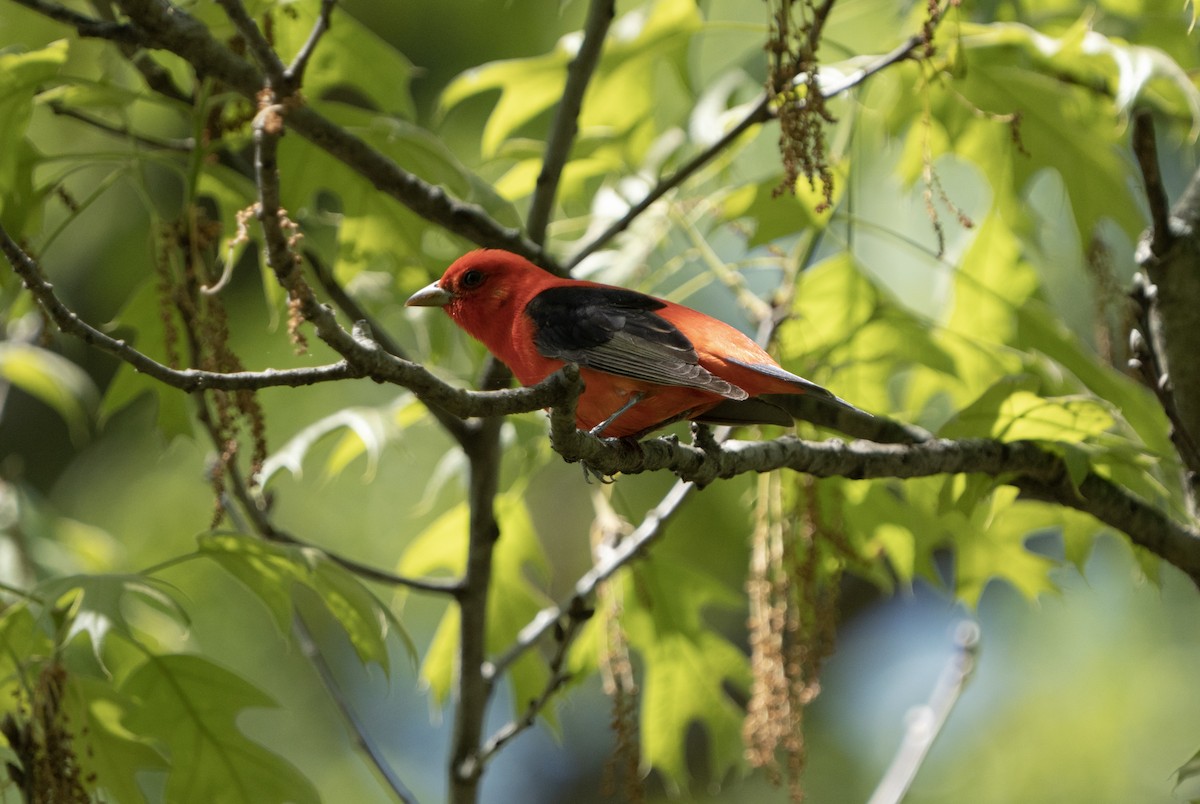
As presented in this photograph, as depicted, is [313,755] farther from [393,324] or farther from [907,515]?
[907,515]

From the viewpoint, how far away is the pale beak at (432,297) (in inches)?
126

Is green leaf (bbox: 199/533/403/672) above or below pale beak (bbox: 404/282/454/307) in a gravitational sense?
below

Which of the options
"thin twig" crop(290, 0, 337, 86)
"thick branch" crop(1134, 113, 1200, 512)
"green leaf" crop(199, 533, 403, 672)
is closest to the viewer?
"thin twig" crop(290, 0, 337, 86)

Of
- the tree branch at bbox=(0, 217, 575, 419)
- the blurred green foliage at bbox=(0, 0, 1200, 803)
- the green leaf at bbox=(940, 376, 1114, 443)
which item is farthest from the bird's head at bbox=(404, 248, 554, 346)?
the tree branch at bbox=(0, 217, 575, 419)

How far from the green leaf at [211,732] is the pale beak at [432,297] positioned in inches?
41.0

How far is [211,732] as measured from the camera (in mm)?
2752

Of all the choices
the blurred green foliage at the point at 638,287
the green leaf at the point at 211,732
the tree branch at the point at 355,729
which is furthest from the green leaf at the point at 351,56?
the green leaf at the point at 211,732

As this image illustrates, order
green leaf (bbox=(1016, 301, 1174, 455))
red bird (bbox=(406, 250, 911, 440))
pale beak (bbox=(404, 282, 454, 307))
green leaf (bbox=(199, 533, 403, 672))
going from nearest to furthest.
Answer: green leaf (bbox=(199, 533, 403, 672))
red bird (bbox=(406, 250, 911, 440))
pale beak (bbox=(404, 282, 454, 307))
green leaf (bbox=(1016, 301, 1174, 455))

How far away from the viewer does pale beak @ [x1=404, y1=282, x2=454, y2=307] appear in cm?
320

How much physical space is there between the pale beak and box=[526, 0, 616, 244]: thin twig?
28cm

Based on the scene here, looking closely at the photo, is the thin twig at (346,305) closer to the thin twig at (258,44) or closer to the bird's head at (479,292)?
the bird's head at (479,292)

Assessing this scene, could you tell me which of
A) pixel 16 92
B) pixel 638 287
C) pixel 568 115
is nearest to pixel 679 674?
pixel 638 287

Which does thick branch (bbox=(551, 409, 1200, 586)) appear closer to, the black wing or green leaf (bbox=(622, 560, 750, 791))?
the black wing

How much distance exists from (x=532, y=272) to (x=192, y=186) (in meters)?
1.02
